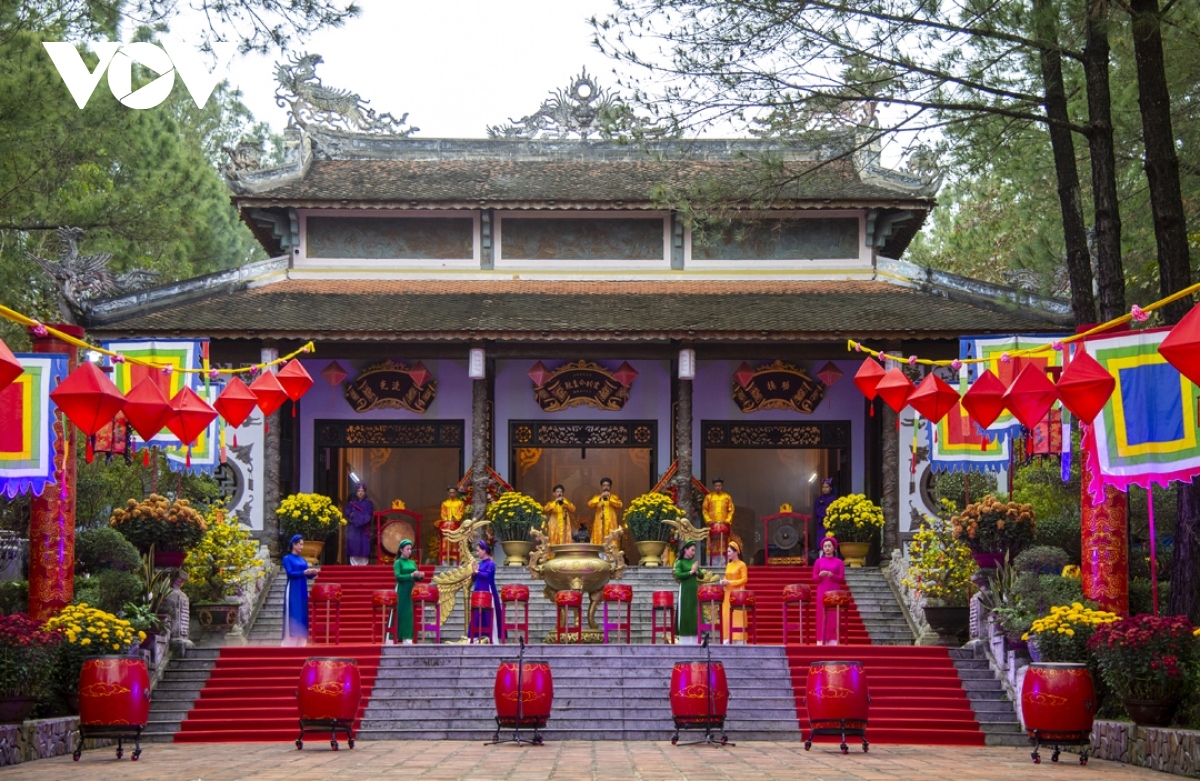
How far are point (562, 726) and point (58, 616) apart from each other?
5.00 m

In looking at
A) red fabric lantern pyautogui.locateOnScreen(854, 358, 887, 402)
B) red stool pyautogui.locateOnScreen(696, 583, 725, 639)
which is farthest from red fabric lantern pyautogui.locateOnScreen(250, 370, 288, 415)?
red fabric lantern pyautogui.locateOnScreen(854, 358, 887, 402)

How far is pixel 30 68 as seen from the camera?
23547 millimetres

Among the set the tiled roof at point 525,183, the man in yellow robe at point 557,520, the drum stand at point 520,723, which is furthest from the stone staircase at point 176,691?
the tiled roof at point 525,183

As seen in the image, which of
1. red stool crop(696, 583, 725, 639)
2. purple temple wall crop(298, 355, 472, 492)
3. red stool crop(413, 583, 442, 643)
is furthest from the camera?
purple temple wall crop(298, 355, 472, 492)

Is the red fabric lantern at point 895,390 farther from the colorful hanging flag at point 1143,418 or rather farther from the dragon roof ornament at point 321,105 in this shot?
the dragon roof ornament at point 321,105

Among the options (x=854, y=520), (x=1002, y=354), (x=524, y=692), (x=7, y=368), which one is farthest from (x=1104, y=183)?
(x=7, y=368)

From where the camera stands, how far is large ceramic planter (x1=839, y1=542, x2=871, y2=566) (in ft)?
75.9

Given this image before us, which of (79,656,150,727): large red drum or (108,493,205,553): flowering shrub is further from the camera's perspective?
(108,493,205,553): flowering shrub

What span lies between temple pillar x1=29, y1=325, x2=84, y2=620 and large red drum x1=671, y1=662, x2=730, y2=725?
6.16 metres

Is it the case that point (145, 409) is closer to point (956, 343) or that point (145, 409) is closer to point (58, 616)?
point (58, 616)

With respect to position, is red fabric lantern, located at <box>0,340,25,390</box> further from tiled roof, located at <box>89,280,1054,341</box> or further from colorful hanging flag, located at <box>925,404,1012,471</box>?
tiled roof, located at <box>89,280,1054,341</box>

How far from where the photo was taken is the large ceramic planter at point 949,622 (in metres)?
18.9

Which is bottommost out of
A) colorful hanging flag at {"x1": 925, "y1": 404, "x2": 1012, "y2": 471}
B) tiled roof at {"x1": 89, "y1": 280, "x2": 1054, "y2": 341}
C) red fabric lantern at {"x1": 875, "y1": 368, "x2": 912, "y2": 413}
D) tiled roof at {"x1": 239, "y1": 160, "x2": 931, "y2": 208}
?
colorful hanging flag at {"x1": 925, "y1": 404, "x2": 1012, "y2": 471}

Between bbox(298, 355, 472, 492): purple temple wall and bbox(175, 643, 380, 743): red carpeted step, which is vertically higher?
bbox(298, 355, 472, 492): purple temple wall
